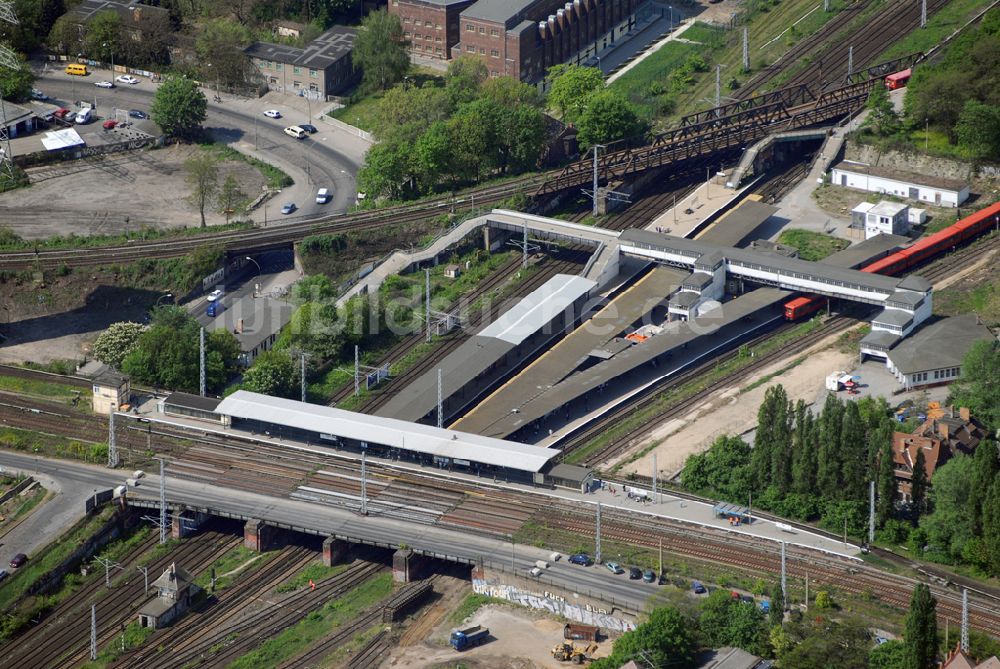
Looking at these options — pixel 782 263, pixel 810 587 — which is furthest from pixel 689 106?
pixel 810 587

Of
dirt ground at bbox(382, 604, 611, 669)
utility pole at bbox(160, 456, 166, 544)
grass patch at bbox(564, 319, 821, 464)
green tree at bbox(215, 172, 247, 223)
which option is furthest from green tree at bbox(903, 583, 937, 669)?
green tree at bbox(215, 172, 247, 223)

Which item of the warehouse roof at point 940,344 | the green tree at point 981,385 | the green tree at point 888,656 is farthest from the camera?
the warehouse roof at point 940,344

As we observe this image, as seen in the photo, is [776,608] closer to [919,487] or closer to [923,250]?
[919,487]

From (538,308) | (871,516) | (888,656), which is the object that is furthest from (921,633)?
(538,308)

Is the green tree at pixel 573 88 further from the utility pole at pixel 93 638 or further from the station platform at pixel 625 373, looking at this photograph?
the utility pole at pixel 93 638

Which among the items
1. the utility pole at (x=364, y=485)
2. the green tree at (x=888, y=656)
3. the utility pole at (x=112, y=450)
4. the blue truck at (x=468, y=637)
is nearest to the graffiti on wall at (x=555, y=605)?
the blue truck at (x=468, y=637)

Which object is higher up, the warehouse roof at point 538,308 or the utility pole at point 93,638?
the warehouse roof at point 538,308

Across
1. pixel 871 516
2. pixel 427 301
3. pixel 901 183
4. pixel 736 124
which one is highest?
pixel 736 124
